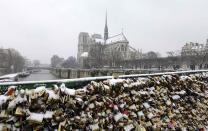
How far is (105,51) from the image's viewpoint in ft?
299

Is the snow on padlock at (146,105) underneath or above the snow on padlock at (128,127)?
above

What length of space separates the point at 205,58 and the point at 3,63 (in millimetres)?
55931

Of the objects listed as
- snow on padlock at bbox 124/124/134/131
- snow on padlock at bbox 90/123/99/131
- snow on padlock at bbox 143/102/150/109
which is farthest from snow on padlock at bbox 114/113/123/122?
snow on padlock at bbox 143/102/150/109

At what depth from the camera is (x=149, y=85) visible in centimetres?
858

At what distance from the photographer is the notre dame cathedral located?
78.5 meters

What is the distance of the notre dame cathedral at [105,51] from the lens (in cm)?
7850

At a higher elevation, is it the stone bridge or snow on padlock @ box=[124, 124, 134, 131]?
the stone bridge

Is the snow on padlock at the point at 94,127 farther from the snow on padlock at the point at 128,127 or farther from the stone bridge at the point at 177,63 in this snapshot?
the stone bridge at the point at 177,63

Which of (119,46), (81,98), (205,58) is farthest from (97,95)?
(119,46)

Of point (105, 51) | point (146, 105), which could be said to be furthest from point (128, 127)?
point (105, 51)

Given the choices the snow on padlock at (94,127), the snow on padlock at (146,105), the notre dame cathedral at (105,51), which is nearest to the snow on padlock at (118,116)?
the snow on padlock at (94,127)

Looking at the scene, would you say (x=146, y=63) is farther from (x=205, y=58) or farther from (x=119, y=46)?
(x=119, y=46)

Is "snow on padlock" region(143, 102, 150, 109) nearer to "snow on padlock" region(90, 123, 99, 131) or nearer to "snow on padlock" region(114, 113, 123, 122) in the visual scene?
"snow on padlock" region(114, 113, 123, 122)

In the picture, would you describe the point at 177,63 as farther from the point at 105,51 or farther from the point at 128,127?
the point at 128,127
